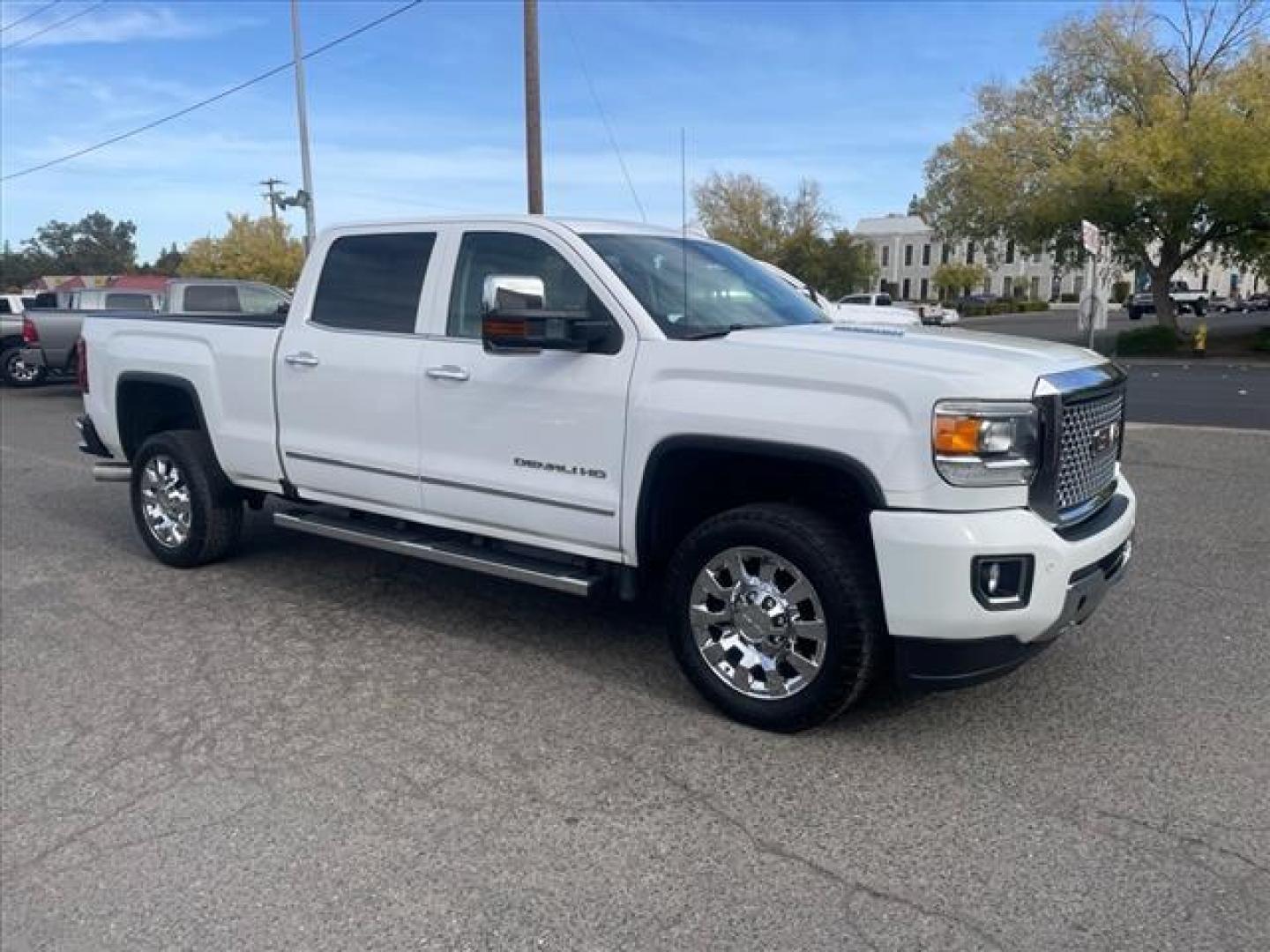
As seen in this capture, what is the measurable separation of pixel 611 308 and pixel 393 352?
127 centimetres

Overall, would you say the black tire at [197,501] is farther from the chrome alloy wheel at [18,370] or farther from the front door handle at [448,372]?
the chrome alloy wheel at [18,370]

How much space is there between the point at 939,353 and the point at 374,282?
290 cm

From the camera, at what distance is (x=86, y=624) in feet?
17.6

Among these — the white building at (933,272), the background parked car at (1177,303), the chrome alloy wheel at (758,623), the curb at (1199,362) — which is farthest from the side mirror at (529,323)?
the white building at (933,272)

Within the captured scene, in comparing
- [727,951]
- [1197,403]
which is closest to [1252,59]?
[1197,403]

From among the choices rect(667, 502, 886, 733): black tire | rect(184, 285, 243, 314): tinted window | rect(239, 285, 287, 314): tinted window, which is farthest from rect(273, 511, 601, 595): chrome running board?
rect(239, 285, 287, 314): tinted window

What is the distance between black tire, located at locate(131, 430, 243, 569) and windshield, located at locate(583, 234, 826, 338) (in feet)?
9.56

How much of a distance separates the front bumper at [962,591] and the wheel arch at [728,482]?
8.1 inches

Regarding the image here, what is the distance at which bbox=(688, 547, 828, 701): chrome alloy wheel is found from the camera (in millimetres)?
3830

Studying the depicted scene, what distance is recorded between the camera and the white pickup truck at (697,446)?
3.51 metres

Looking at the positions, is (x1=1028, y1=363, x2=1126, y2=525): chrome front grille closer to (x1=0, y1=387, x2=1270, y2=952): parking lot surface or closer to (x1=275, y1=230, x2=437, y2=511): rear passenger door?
(x1=0, y1=387, x2=1270, y2=952): parking lot surface

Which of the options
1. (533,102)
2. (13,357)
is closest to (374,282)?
(533,102)

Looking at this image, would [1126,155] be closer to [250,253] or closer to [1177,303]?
[1177,303]

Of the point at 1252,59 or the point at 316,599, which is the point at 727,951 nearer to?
the point at 316,599
